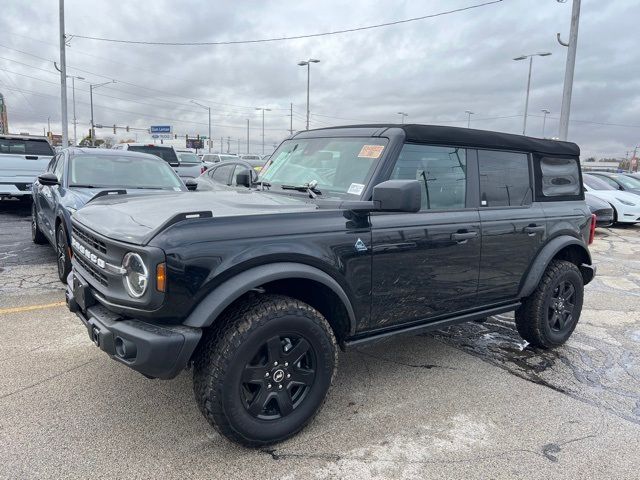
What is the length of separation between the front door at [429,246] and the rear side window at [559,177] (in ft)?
3.45

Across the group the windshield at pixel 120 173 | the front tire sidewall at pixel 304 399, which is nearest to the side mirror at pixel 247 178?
the front tire sidewall at pixel 304 399

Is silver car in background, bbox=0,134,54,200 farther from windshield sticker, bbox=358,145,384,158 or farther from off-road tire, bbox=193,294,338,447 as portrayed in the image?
off-road tire, bbox=193,294,338,447

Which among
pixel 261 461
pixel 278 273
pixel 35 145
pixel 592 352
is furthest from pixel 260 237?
pixel 35 145

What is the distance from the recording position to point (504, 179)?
4.04 meters

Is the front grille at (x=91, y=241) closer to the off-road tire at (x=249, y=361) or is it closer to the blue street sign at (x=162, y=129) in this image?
the off-road tire at (x=249, y=361)

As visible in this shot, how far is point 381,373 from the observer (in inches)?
152

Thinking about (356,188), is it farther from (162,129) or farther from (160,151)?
(162,129)

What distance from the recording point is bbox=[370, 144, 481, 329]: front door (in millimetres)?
3182

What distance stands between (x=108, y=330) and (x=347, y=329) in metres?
1.40

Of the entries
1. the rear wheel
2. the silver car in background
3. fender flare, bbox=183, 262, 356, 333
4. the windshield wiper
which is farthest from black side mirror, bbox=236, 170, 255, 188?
the silver car in background

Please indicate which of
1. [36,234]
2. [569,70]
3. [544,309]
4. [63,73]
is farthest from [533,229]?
[63,73]

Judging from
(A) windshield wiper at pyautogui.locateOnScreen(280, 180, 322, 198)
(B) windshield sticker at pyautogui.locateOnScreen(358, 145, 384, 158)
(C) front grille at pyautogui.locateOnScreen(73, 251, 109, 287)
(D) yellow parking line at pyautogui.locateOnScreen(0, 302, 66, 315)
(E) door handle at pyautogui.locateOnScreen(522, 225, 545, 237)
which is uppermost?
(B) windshield sticker at pyautogui.locateOnScreen(358, 145, 384, 158)

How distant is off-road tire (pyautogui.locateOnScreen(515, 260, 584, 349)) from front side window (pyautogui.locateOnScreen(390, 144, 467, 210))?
1257 mm

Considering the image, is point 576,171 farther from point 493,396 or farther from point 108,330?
point 108,330
